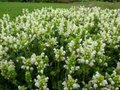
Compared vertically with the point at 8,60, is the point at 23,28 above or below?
above

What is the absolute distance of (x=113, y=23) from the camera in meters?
6.37

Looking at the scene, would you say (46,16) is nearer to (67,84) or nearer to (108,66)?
(108,66)

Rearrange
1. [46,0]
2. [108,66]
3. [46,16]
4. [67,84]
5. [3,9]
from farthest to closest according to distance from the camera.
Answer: [46,0] → [3,9] → [46,16] → [108,66] → [67,84]

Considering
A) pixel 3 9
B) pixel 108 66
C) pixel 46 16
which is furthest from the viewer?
pixel 3 9

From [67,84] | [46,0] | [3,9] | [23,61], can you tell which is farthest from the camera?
[46,0]

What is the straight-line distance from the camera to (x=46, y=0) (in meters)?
25.0

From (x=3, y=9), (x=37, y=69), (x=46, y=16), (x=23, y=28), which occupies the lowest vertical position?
(x=37, y=69)

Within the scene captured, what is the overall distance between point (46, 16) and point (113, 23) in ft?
5.57

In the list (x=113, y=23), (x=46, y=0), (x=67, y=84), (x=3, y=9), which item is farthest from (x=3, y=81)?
(x=46, y=0)

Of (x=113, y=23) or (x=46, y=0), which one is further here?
(x=46, y=0)

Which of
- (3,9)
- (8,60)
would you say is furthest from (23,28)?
(3,9)

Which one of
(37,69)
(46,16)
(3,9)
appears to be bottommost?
(37,69)

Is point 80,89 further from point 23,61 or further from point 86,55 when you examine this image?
point 23,61

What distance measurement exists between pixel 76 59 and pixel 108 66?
562mm
